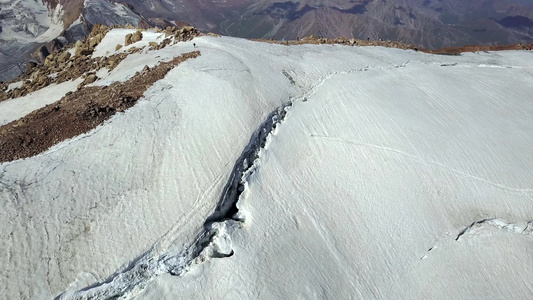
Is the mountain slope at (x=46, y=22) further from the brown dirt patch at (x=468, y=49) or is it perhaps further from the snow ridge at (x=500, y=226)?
the snow ridge at (x=500, y=226)

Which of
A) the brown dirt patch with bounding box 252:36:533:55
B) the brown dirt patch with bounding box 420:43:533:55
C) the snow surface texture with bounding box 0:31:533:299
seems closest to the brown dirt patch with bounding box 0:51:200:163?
the snow surface texture with bounding box 0:31:533:299

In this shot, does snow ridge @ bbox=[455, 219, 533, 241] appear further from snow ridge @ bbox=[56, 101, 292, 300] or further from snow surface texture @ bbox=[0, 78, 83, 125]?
snow surface texture @ bbox=[0, 78, 83, 125]

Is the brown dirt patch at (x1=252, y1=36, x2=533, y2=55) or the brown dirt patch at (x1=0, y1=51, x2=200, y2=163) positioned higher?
the brown dirt patch at (x1=252, y1=36, x2=533, y2=55)

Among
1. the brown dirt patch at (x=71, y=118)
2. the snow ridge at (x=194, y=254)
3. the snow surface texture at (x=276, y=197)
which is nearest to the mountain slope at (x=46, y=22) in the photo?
the brown dirt patch at (x=71, y=118)

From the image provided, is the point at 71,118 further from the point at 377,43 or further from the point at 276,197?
the point at 377,43

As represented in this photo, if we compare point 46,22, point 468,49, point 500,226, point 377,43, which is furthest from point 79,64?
point 46,22

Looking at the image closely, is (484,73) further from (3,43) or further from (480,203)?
(3,43)

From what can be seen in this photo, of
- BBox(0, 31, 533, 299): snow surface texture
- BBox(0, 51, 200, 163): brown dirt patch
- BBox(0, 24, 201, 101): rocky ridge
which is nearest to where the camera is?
BBox(0, 31, 533, 299): snow surface texture
